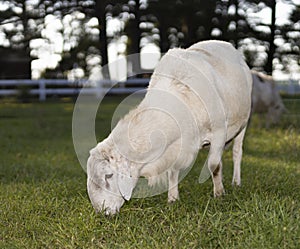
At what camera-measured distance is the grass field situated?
286cm

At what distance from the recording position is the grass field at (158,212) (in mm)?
2856

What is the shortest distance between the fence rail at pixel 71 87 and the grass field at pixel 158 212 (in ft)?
31.4

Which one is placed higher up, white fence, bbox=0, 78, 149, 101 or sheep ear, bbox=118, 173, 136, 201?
sheep ear, bbox=118, 173, 136, 201

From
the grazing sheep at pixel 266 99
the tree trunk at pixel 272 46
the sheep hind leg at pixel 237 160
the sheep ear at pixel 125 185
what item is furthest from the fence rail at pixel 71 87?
the sheep ear at pixel 125 185

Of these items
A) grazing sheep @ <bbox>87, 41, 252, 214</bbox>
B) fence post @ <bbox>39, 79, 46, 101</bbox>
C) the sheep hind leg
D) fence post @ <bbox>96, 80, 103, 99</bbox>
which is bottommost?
fence post @ <bbox>39, 79, 46, 101</bbox>

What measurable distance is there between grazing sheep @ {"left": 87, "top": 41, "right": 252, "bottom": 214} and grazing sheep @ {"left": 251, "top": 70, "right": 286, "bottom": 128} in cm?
632

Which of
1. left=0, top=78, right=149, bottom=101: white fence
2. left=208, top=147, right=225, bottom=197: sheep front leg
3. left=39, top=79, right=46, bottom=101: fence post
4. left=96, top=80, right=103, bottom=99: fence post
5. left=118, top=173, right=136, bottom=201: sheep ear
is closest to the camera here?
left=118, top=173, right=136, bottom=201: sheep ear

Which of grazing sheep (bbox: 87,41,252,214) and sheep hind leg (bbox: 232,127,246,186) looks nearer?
grazing sheep (bbox: 87,41,252,214)

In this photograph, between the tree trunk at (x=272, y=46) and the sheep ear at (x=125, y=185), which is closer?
the sheep ear at (x=125, y=185)

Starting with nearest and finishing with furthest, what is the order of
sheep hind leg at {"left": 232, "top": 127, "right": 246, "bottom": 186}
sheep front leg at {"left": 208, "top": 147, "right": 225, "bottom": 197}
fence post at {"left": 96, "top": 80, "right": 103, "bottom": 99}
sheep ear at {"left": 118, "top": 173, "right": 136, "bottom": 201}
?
sheep ear at {"left": 118, "top": 173, "right": 136, "bottom": 201} < sheep front leg at {"left": 208, "top": 147, "right": 225, "bottom": 197} < sheep hind leg at {"left": 232, "top": 127, "right": 246, "bottom": 186} < fence post at {"left": 96, "top": 80, "right": 103, "bottom": 99}

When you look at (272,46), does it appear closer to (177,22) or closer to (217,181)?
(177,22)

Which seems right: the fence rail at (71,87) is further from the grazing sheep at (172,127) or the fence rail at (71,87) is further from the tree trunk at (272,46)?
the grazing sheep at (172,127)

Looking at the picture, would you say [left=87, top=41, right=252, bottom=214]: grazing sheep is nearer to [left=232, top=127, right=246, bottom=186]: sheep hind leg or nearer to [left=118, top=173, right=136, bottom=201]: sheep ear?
[left=118, top=173, right=136, bottom=201]: sheep ear

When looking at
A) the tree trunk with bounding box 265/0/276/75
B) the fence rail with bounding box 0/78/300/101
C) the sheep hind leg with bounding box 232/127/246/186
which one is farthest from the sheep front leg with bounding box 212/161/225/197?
the fence rail with bounding box 0/78/300/101
